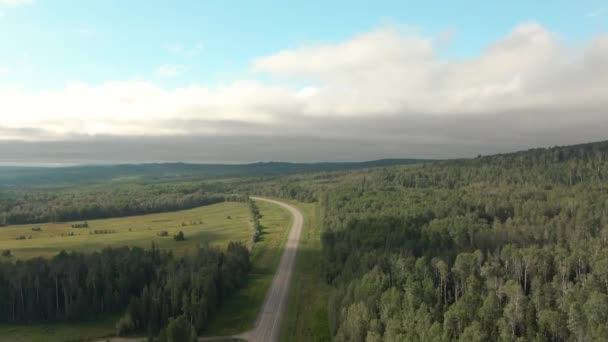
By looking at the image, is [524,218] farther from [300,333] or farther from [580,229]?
[300,333]

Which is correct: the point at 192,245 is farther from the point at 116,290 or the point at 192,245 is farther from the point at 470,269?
the point at 470,269

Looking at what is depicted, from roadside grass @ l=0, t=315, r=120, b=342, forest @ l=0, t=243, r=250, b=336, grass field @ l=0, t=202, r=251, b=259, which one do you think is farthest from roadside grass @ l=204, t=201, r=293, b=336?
roadside grass @ l=0, t=315, r=120, b=342

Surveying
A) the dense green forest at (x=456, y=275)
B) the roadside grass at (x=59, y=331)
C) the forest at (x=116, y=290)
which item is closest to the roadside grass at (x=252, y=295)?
the forest at (x=116, y=290)

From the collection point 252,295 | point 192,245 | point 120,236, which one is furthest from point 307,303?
point 120,236

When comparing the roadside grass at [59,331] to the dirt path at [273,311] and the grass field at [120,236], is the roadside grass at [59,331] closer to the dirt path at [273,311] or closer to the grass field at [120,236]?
the dirt path at [273,311]

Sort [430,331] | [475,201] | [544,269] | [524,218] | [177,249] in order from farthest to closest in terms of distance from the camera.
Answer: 1. [475,201]
2. [177,249]
3. [524,218]
4. [544,269]
5. [430,331]

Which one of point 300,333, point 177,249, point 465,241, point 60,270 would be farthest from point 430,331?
point 177,249

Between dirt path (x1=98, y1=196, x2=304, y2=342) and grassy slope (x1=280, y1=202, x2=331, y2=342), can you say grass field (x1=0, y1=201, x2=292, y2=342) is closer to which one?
dirt path (x1=98, y1=196, x2=304, y2=342)
